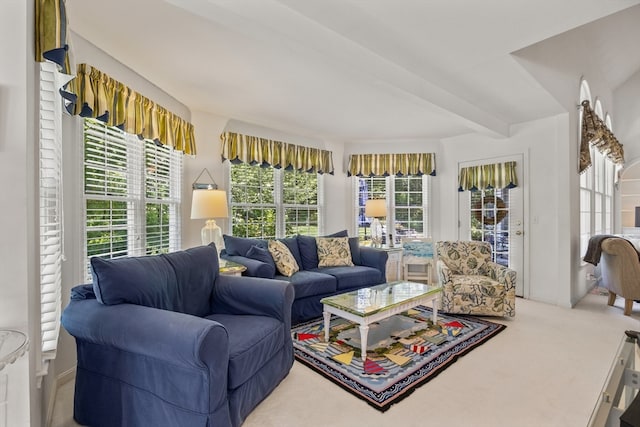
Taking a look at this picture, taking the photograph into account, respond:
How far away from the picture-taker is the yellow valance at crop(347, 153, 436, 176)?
205 inches

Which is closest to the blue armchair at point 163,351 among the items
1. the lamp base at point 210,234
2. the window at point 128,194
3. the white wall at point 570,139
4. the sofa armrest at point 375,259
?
the window at point 128,194

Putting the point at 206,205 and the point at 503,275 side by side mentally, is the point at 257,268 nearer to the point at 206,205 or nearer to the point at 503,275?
the point at 206,205

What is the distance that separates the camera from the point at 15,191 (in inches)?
44.0

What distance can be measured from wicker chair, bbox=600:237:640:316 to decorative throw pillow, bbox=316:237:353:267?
296 cm

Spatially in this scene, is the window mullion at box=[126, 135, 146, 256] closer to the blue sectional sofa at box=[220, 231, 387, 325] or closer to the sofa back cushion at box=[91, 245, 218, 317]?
the blue sectional sofa at box=[220, 231, 387, 325]

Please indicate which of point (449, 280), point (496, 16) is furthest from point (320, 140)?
point (496, 16)

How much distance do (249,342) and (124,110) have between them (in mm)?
2144

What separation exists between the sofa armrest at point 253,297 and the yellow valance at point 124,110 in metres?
1.53

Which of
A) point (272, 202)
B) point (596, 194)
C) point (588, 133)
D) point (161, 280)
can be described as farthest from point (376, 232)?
point (161, 280)

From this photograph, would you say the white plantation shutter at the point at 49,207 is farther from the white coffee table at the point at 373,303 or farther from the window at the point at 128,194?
the white coffee table at the point at 373,303

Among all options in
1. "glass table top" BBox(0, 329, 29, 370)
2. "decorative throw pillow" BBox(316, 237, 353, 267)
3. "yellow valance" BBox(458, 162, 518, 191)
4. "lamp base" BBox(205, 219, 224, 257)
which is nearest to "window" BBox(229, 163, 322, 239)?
"lamp base" BBox(205, 219, 224, 257)

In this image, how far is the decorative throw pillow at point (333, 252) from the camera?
3846mm

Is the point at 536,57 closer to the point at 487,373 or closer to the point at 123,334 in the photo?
the point at 487,373

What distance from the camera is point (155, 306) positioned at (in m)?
1.82
